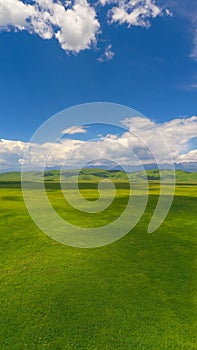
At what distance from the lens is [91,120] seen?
103 ft

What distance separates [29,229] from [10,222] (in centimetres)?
461

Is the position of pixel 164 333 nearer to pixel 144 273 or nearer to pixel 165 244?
pixel 144 273

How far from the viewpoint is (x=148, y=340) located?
1571 centimetres

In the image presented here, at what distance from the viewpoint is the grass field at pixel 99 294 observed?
15844 mm

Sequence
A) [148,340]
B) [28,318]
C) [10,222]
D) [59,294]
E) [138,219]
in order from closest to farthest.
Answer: [148,340], [28,318], [59,294], [10,222], [138,219]

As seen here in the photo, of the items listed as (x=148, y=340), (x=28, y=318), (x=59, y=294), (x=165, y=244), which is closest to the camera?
(x=148, y=340)

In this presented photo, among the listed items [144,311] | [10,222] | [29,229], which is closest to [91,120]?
[29,229]

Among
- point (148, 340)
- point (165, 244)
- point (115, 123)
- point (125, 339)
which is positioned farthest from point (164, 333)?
point (115, 123)

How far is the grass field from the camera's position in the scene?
15.8 meters

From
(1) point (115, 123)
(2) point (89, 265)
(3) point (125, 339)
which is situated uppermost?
(1) point (115, 123)

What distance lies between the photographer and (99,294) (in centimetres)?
1988

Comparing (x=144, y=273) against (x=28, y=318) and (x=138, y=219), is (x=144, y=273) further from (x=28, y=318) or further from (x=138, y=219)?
(x=138, y=219)

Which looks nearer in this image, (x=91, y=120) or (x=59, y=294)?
(x=59, y=294)

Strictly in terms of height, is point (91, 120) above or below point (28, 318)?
above
